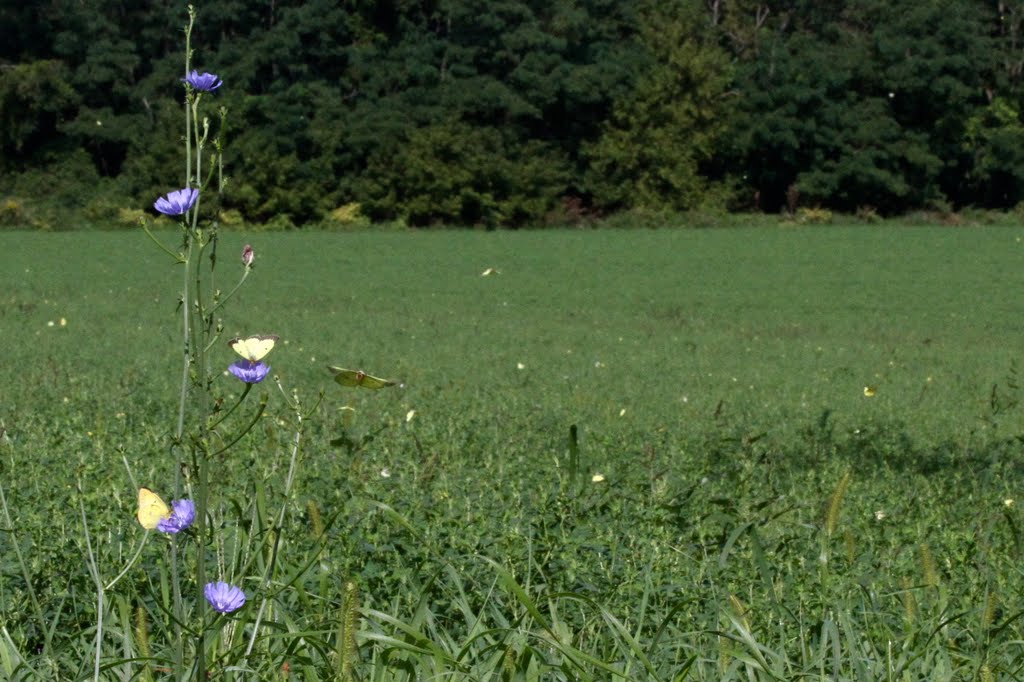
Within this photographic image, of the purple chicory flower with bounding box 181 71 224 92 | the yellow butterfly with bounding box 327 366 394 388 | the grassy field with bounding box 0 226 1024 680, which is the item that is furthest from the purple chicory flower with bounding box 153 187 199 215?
the grassy field with bounding box 0 226 1024 680

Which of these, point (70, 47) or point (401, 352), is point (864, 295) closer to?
point (401, 352)

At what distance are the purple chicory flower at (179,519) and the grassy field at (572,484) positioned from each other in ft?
1.15

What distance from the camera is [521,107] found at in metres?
51.1

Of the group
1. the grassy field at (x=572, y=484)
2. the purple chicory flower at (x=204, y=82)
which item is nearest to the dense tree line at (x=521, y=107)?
the grassy field at (x=572, y=484)

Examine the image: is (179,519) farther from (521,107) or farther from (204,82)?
(521,107)

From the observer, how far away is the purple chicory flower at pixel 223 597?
6.21 feet

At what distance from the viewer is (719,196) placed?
166 ft

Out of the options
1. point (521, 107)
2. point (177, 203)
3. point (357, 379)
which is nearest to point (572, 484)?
point (357, 379)

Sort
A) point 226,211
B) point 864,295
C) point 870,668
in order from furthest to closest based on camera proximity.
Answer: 1. point 226,211
2. point 864,295
3. point 870,668

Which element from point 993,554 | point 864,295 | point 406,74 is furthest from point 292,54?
point 993,554

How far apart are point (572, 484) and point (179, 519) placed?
276cm

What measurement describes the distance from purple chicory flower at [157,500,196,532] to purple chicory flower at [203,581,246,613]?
10 centimetres

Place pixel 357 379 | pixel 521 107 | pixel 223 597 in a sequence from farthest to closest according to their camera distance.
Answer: pixel 521 107
pixel 357 379
pixel 223 597

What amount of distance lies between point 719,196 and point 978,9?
13.1 metres
